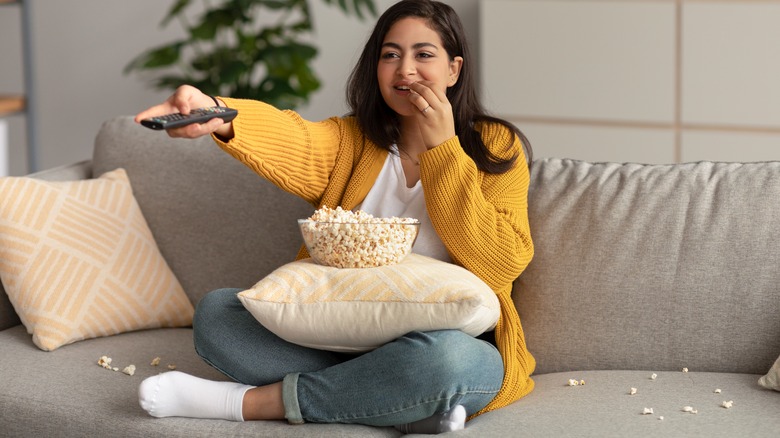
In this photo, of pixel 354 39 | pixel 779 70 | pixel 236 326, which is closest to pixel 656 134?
pixel 779 70

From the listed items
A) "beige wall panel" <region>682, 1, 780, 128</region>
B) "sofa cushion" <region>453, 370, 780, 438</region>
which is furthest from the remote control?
"beige wall panel" <region>682, 1, 780, 128</region>

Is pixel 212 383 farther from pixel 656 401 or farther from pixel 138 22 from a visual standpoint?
pixel 138 22

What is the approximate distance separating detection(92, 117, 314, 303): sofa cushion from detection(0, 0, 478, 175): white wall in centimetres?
202

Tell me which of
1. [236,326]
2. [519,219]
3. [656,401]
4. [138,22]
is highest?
[138,22]

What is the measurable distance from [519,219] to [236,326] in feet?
1.94

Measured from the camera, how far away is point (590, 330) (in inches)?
79.7

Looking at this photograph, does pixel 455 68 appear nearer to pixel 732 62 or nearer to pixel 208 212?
pixel 208 212

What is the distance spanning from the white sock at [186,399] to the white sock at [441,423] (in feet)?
1.00

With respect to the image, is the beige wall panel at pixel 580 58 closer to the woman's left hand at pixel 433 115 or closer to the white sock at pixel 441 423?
Answer: the woman's left hand at pixel 433 115

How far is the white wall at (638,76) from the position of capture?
340 cm

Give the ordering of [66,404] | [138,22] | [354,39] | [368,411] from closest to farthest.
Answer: [368,411] → [66,404] → [354,39] → [138,22]

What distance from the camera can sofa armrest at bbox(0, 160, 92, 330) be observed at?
2215mm

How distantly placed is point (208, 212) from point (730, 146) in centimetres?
200

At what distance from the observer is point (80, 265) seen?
85.4 inches
